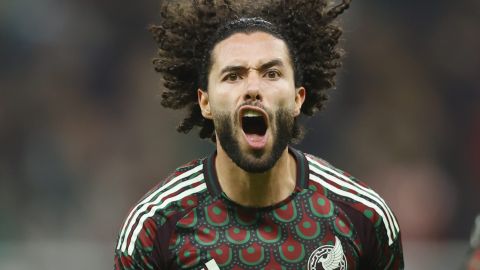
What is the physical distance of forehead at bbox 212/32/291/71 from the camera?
148 inches

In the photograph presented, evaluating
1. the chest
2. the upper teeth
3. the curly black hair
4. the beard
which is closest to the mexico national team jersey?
the chest

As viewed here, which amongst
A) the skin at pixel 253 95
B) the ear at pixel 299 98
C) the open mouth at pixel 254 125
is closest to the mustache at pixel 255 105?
the skin at pixel 253 95

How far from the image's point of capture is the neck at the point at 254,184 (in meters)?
3.78

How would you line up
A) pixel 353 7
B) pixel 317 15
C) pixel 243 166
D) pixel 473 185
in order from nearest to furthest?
pixel 243 166 < pixel 317 15 < pixel 473 185 < pixel 353 7

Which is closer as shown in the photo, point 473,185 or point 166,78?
point 166,78

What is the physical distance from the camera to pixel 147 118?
7.36m

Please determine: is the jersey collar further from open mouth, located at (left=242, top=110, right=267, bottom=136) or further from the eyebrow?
the eyebrow

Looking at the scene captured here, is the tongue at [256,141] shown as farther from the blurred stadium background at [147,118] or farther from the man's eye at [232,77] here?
the blurred stadium background at [147,118]

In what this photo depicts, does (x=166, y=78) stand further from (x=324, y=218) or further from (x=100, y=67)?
(x=100, y=67)

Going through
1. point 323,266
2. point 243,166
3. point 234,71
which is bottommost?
point 323,266

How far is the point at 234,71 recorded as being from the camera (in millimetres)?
3750

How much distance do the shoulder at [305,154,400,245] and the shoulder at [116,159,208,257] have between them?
1.39ft

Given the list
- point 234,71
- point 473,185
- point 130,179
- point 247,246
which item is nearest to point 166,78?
point 234,71

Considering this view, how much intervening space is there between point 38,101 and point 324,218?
400 cm
